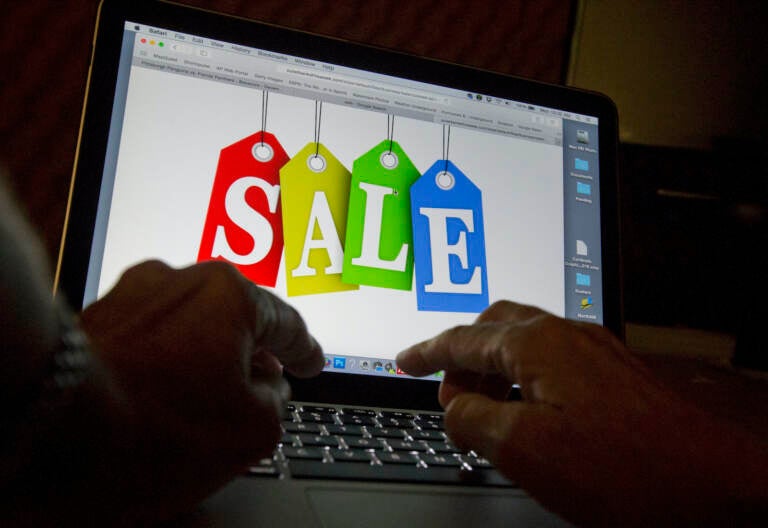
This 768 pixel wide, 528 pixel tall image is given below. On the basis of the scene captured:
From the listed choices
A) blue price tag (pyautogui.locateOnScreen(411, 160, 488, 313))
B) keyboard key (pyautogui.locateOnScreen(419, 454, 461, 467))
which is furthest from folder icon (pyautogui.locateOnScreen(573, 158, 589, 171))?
keyboard key (pyautogui.locateOnScreen(419, 454, 461, 467))

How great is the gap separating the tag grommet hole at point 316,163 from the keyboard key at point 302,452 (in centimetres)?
27

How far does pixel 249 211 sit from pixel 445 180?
0.66ft

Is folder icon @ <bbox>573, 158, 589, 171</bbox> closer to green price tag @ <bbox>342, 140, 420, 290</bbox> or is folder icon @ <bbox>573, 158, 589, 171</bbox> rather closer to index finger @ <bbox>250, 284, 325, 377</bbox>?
green price tag @ <bbox>342, 140, 420, 290</bbox>

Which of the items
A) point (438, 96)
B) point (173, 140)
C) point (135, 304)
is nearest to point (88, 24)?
point (173, 140)

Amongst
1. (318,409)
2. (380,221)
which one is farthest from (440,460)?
(380,221)

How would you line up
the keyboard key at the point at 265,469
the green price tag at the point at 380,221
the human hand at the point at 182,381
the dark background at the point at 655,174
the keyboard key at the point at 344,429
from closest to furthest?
the human hand at the point at 182,381
the keyboard key at the point at 265,469
the keyboard key at the point at 344,429
the green price tag at the point at 380,221
the dark background at the point at 655,174

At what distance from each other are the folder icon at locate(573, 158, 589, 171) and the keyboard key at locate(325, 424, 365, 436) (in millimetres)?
380

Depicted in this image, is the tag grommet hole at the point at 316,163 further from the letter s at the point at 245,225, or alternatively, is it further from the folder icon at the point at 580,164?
the folder icon at the point at 580,164

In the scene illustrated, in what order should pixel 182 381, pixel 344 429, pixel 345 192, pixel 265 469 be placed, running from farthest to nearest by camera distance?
pixel 345 192 < pixel 344 429 < pixel 265 469 < pixel 182 381

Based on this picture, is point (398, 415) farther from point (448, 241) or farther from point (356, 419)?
point (448, 241)

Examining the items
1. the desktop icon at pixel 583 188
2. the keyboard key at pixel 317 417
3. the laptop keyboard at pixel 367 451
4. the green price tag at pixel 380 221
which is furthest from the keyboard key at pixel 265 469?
the desktop icon at pixel 583 188

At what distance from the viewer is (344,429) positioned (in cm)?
48

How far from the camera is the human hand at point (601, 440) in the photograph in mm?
311

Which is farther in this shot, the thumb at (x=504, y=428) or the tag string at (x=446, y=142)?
the tag string at (x=446, y=142)
